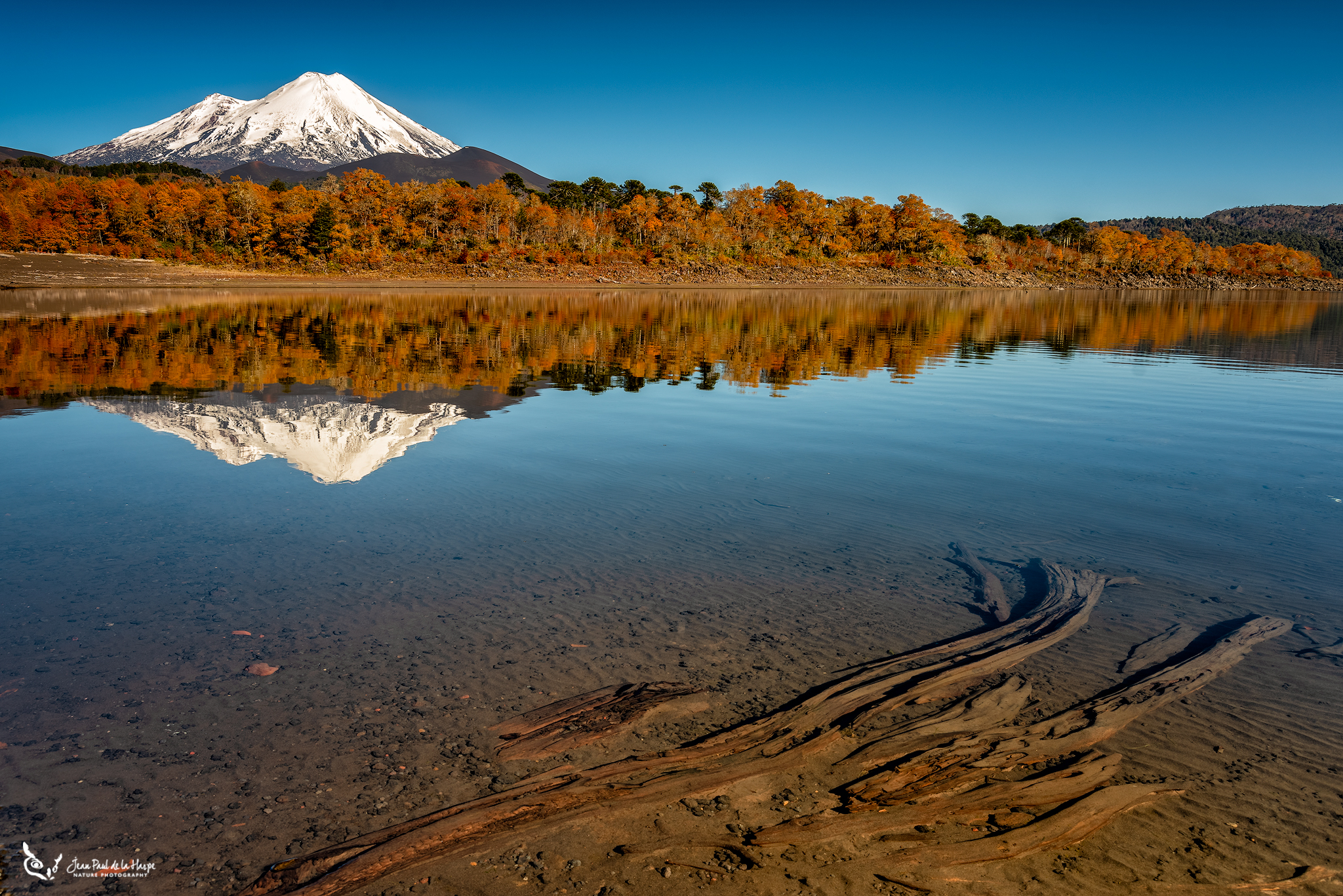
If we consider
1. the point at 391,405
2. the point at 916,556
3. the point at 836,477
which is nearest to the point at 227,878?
the point at 916,556

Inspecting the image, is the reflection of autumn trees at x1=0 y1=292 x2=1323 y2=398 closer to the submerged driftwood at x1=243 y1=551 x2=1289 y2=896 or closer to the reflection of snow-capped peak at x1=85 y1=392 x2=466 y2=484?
the reflection of snow-capped peak at x1=85 y1=392 x2=466 y2=484

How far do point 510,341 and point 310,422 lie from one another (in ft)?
55.6

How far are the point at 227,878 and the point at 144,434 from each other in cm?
1068

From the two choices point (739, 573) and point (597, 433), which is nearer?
point (739, 573)

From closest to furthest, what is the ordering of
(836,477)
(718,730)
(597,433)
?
(718,730), (836,477), (597,433)

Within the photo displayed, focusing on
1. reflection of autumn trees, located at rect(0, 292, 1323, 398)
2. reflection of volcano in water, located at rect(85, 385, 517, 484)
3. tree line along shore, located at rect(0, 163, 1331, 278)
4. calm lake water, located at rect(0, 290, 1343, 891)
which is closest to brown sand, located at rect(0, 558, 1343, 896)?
calm lake water, located at rect(0, 290, 1343, 891)

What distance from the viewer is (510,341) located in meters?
29.3

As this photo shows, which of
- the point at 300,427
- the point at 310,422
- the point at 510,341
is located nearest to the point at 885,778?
the point at 300,427

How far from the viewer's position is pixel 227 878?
3.33 m

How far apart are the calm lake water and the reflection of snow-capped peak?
0.10 meters

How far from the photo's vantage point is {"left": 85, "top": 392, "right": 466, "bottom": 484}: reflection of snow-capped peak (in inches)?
417

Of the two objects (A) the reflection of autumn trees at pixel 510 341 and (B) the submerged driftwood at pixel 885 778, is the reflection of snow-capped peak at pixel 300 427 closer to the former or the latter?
(A) the reflection of autumn trees at pixel 510 341

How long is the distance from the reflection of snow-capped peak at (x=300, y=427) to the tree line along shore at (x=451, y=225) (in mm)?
92105

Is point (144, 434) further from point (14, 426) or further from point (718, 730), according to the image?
point (718, 730)
